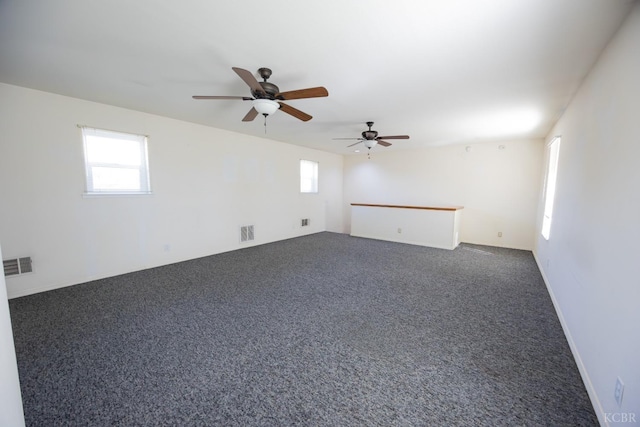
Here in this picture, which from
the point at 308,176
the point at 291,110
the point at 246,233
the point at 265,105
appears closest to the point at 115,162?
the point at 246,233

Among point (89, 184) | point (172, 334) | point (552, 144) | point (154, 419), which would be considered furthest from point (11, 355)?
point (552, 144)

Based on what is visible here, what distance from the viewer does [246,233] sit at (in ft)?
17.9

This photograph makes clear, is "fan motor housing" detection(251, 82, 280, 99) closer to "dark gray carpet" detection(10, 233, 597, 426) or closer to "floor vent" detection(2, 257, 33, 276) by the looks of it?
"dark gray carpet" detection(10, 233, 597, 426)

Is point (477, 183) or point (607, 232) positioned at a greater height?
point (477, 183)

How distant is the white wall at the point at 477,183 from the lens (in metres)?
5.36

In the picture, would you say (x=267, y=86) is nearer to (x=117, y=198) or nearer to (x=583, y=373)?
(x=117, y=198)

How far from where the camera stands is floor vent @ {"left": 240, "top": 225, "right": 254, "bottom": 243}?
539cm

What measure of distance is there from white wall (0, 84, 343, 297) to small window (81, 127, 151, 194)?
0.32ft

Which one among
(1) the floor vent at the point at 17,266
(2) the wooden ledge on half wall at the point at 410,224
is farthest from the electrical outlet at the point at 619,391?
(1) the floor vent at the point at 17,266

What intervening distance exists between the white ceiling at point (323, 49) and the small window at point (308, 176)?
3.34m

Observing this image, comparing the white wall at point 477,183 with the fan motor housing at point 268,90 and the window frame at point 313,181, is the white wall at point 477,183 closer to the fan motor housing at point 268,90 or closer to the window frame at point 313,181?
the window frame at point 313,181

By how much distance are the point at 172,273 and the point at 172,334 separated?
1.83 metres

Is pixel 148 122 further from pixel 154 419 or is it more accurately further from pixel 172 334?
pixel 154 419

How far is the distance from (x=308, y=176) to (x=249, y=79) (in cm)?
496
